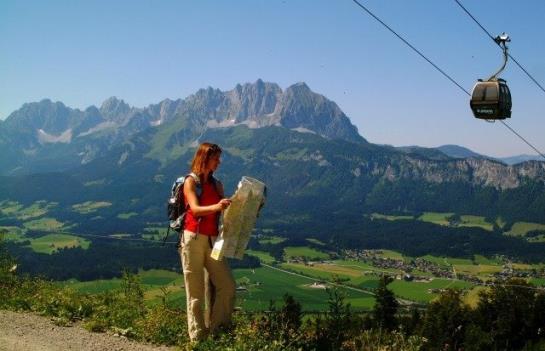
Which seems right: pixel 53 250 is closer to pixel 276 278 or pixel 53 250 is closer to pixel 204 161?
pixel 276 278

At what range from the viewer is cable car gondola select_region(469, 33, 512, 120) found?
1568 cm

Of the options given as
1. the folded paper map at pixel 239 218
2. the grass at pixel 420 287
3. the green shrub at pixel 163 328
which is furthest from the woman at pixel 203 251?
the grass at pixel 420 287

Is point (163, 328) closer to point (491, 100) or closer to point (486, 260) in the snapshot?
point (491, 100)

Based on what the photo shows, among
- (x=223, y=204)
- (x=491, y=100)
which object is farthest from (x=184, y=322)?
(x=491, y=100)

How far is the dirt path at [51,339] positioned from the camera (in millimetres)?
7664

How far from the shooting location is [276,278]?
13512 centimetres

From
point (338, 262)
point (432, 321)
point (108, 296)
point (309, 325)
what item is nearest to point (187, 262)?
point (309, 325)

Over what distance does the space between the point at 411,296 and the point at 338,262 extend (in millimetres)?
63477

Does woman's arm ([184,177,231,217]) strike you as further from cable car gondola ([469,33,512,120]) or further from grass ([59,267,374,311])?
grass ([59,267,374,311])

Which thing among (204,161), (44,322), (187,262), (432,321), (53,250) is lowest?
(53,250)

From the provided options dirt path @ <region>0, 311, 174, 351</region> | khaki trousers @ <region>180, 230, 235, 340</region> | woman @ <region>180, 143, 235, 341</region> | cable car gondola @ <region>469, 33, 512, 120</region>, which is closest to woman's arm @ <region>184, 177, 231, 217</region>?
woman @ <region>180, 143, 235, 341</region>

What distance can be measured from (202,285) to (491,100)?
11428 mm

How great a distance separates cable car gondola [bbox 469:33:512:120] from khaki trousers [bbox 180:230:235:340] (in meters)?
11.1

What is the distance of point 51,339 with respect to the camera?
809 centimetres
